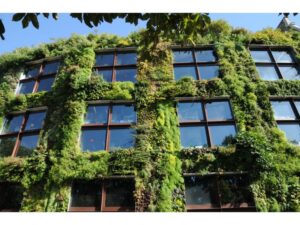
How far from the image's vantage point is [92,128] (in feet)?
36.1

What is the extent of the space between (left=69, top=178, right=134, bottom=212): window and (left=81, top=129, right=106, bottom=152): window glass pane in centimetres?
127

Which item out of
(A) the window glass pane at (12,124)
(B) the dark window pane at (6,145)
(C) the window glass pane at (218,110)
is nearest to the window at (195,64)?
(C) the window glass pane at (218,110)

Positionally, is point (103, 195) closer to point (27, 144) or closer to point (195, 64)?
point (27, 144)

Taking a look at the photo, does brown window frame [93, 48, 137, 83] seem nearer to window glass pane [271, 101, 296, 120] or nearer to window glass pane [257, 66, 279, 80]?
window glass pane [257, 66, 279, 80]

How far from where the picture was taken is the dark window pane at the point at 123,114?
439 inches

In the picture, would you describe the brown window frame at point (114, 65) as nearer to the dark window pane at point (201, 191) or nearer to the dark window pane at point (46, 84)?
the dark window pane at point (46, 84)

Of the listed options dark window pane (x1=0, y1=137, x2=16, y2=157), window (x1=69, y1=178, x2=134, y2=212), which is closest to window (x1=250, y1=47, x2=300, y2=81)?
window (x1=69, y1=178, x2=134, y2=212)

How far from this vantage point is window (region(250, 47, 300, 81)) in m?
12.9

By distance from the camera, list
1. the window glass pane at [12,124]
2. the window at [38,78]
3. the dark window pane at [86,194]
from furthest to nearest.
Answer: the window at [38,78], the window glass pane at [12,124], the dark window pane at [86,194]

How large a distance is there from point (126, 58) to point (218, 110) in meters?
4.54

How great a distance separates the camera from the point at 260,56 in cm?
1367

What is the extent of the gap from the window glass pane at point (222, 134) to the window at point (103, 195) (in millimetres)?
3039

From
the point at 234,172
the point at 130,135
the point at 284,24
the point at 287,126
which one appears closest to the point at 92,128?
the point at 130,135

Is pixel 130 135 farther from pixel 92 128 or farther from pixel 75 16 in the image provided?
pixel 75 16
